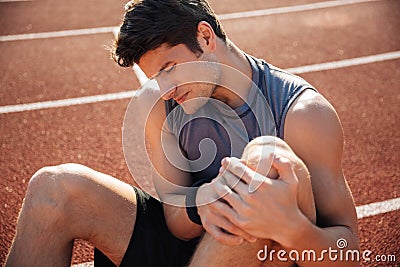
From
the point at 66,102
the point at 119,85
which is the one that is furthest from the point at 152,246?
the point at 119,85

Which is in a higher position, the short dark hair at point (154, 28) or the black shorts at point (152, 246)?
the short dark hair at point (154, 28)

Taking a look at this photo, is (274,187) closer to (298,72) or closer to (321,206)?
(321,206)

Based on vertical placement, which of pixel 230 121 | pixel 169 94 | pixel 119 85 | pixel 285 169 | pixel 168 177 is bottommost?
pixel 119 85

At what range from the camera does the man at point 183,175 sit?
2.05 m

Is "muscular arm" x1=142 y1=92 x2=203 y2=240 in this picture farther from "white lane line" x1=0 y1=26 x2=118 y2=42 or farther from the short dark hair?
"white lane line" x1=0 y1=26 x2=118 y2=42

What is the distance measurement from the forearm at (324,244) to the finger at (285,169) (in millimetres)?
151

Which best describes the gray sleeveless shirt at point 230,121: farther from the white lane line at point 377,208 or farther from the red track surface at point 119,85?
Answer: the white lane line at point 377,208

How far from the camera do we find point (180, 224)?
235 centimetres

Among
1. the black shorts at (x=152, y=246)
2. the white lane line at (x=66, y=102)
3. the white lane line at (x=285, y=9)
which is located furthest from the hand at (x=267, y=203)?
the white lane line at (x=285, y=9)

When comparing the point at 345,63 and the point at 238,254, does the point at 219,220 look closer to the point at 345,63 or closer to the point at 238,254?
the point at 238,254

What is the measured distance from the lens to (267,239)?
77.6 inches

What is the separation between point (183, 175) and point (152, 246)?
33cm

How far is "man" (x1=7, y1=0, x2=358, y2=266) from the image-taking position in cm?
205

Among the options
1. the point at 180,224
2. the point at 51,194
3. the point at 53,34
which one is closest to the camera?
the point at 51,194
